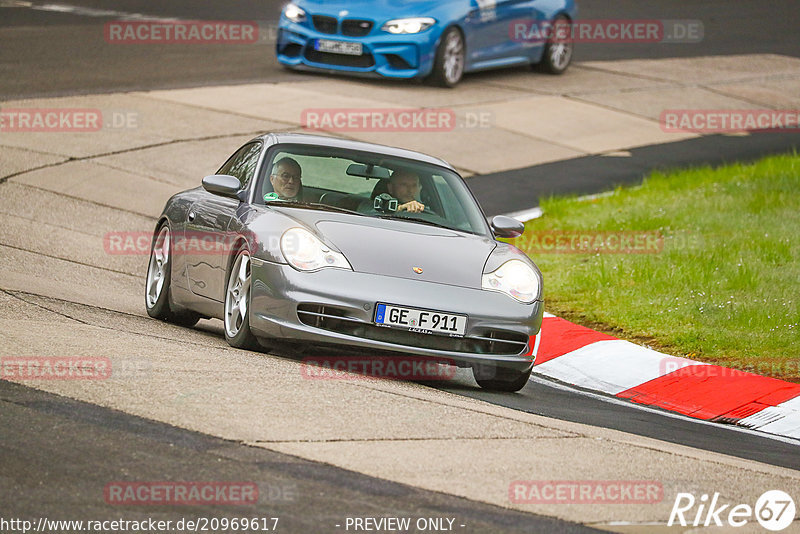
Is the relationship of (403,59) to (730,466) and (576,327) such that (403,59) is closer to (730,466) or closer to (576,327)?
(576,327)

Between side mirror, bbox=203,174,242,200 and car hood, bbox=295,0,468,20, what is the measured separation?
11.7 metres

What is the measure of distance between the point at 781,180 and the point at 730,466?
10.5 m

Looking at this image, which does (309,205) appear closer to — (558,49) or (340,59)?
(340,59)

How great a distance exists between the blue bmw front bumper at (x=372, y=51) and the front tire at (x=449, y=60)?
15cm

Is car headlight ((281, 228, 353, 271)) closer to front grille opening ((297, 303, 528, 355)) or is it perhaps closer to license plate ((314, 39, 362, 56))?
front grille opening ((297, 303, 528, 355))

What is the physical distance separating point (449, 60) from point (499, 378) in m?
13.3

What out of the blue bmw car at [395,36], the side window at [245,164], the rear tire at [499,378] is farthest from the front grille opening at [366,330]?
the blue bmw car at [395,36]

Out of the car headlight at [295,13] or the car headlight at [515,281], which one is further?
the car headlight at [295,13]

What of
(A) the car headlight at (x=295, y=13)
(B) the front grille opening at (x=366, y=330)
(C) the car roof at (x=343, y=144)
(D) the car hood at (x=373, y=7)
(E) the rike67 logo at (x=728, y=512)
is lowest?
(E) the rike67 logo at (x=728, y=512)

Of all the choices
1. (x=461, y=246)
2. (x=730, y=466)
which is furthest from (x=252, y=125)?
(x=730, y=466)

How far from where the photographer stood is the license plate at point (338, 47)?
66.3 ft

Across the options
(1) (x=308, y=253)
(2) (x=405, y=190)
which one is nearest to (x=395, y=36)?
(2) (x=405, y=190)

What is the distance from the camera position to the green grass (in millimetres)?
10133

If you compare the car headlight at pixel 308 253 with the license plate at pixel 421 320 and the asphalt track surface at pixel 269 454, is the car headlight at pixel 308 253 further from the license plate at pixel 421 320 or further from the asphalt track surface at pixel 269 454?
the asphalt track surface at pixel 269 454
